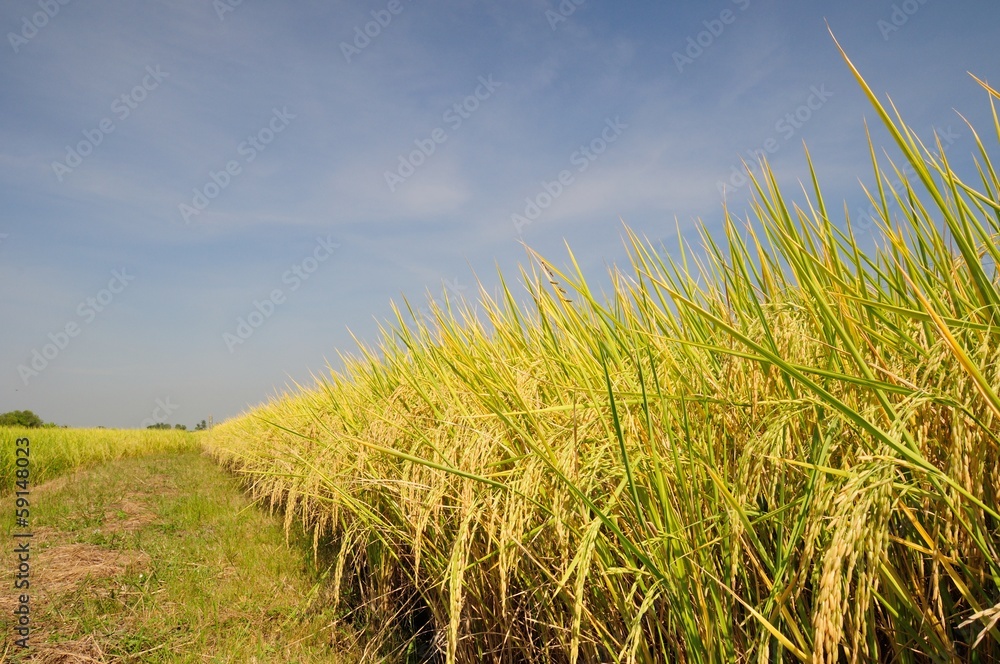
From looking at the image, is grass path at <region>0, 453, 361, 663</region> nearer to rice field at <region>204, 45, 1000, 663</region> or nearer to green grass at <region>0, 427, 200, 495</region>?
rice field at <region>204, 45, 1000, 663</region>

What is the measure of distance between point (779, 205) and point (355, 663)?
2.30m

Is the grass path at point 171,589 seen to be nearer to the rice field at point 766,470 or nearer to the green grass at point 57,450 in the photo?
the rice field at point 766,470

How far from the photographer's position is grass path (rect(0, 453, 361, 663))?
2.59m

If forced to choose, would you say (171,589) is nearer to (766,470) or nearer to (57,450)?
(766,470)

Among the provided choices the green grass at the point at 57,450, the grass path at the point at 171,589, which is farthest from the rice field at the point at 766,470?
the green grass at the point at 57,450

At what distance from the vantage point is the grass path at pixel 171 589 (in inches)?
102

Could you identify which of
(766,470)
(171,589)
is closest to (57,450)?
(171,589)

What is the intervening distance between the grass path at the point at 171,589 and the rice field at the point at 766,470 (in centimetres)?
110

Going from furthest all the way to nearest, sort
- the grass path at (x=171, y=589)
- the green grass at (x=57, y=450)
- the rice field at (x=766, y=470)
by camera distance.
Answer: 1. the green grass at (x=57, y=450)
2. the grass path at (x=171, y=589)
3. the rice field at (x=766, y=470)

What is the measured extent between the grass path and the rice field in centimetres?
110

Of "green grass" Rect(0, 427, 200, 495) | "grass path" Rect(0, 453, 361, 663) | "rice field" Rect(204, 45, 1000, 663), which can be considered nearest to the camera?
"rice field" Rect(204, 45, 1000, 663)

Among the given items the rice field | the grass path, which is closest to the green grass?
the grass path

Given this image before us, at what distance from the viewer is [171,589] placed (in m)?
3.35

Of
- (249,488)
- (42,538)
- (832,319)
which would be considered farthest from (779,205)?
(249,488)
